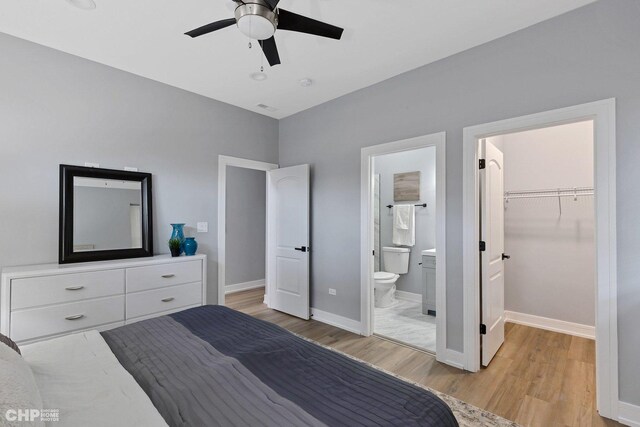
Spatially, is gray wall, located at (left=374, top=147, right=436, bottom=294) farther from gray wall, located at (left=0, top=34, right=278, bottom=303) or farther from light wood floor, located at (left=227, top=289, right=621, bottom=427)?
gray wall, located at (left=0, top=34, right=278, bottom=303)

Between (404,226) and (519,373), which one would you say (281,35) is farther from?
(519,373)

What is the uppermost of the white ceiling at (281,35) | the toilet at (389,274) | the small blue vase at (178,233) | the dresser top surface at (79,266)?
the white ceiling at (281,35)

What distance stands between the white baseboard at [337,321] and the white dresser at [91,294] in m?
1.50

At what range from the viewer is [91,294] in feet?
8.05

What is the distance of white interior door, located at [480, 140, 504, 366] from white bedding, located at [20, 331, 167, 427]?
2596 mm

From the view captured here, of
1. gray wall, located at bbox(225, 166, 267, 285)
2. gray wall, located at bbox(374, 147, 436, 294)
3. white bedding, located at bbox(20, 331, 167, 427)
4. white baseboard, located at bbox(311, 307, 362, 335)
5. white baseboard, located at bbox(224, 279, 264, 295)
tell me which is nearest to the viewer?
white bedding, located at bbox(20, 331, 167, 427)

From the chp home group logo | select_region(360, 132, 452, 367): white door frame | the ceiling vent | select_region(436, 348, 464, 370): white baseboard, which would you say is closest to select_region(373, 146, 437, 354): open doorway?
select_region(360, 132, 452, 367): white door frame

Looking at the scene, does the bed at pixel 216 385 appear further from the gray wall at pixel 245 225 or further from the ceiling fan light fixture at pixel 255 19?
the gray wall at pixel 245 225

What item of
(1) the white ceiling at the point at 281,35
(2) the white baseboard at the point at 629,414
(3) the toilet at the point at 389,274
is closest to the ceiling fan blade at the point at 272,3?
(1) the white ceiling at the point at 281,35

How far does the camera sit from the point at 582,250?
333cm

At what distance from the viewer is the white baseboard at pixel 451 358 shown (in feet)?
8.57

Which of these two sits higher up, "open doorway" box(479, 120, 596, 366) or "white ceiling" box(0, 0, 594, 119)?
"white ceiling" box(0, 0, 594, 119)

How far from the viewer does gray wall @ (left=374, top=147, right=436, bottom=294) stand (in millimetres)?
4523

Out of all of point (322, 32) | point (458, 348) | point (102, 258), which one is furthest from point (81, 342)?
point (458, 348)
